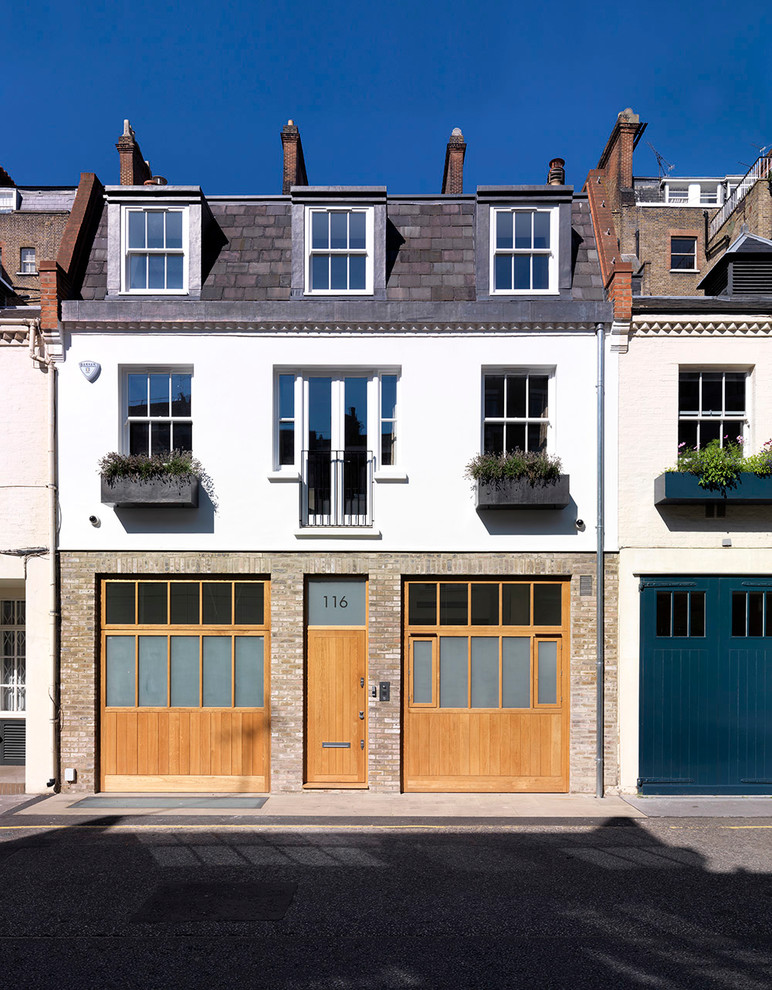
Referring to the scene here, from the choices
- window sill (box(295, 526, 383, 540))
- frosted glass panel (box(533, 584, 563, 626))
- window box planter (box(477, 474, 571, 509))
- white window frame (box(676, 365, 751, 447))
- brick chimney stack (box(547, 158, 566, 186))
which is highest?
brick chimney stack (box(547, 158, 566, 186))

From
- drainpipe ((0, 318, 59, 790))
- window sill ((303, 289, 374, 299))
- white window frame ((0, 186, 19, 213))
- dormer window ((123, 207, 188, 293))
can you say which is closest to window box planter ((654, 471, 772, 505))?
window sill ((303, 289, 374, 299))

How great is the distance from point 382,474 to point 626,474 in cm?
399

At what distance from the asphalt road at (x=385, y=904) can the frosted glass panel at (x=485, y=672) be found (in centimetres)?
201

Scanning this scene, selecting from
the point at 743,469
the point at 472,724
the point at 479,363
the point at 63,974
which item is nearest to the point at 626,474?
the point at 743,469

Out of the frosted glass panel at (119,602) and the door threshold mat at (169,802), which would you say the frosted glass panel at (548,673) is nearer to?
the door threshold mat at (169,802)

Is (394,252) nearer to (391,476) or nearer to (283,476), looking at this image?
(391,476)

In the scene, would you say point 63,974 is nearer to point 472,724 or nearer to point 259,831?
point 259,831

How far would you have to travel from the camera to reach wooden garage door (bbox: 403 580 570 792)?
11172 millimetres

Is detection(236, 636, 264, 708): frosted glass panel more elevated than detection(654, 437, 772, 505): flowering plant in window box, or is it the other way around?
detection(654, 437, 772, 505): flowering plant in window box

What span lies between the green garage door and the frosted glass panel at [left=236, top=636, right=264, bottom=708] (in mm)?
6175

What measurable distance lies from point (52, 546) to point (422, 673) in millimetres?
6336

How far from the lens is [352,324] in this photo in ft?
37.1

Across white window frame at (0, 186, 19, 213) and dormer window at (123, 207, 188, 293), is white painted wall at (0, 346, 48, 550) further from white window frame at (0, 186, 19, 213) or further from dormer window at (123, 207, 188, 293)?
white window frame at (0, 186, 19, 213)

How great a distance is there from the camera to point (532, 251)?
11.8 meters
